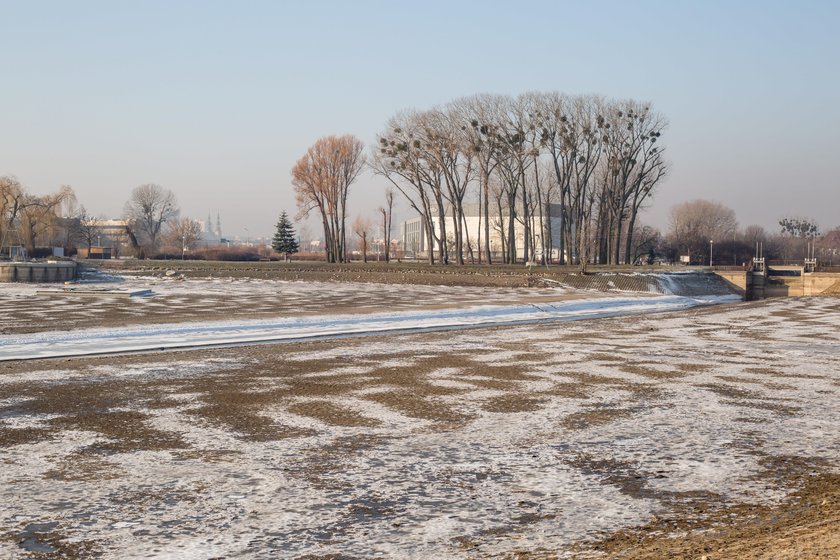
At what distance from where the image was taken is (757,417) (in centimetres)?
1309

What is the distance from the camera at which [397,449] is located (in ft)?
35.9

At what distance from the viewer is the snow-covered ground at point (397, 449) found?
7812 millimetres

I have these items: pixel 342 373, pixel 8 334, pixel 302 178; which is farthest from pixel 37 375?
pixel 302 178

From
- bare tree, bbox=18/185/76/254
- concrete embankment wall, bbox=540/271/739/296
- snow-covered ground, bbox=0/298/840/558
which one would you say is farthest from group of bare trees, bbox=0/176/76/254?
snow-covered ground, bbox=0/298/840/558

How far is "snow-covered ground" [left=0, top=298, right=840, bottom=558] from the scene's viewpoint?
7812 millimetres

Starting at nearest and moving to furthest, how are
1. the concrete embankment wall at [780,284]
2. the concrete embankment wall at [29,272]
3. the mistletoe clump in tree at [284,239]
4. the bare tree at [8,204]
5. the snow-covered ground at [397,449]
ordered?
1. the snow-covered ground at [397,449]
2. the concrete embankment wall at [29,272]
3. the concrete embankment wall at [780,284]
4. the bare tree at [8,204]
5. the mistletoe clump in tree at [284,239]

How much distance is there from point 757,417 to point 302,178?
73.2 metres

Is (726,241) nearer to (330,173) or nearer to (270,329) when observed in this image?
(330,173)

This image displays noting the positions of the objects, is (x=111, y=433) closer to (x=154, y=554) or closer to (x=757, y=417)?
(x=154, y=554)

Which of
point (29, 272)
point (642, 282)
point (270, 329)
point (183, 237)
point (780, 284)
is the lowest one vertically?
point (780, 284)

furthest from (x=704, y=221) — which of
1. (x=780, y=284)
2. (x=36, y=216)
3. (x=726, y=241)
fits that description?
(x=36, y=216)

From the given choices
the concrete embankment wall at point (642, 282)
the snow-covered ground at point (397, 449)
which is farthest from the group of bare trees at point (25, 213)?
the snow-covered ground at point (397, 449)

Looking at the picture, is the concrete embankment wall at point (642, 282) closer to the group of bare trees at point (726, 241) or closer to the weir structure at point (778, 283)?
the weir structure at point (778, 283)

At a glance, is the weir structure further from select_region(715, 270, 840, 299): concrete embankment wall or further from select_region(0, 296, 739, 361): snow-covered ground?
select_region(0, 296, 739, 361): snow-covered ground
